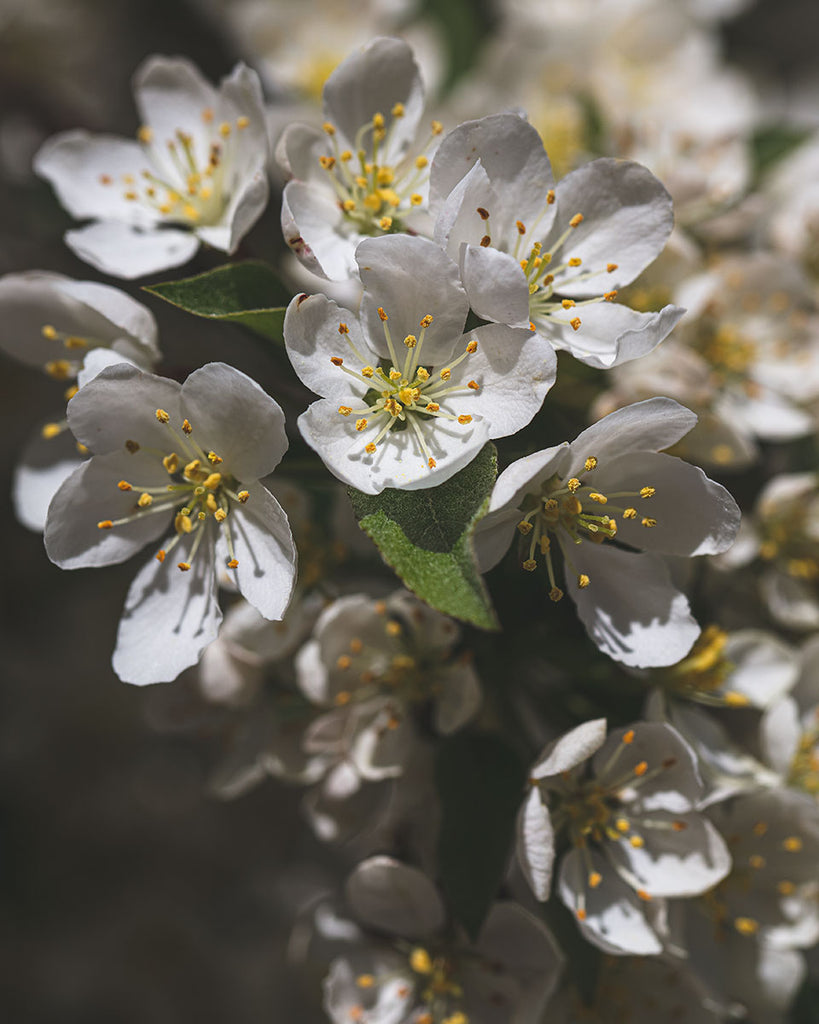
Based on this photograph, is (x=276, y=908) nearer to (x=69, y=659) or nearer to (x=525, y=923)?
(x=69, y=659)

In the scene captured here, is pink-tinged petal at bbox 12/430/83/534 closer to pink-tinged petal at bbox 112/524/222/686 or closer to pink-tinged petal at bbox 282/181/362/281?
pink-tinged petal at bbox 112/524/222/686

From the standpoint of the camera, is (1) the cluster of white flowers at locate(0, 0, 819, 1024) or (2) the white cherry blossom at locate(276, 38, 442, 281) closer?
(1) the cluster of white flowers at locate(0, 0, 819, 1024)

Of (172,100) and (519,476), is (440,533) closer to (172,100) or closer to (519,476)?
(519,476)

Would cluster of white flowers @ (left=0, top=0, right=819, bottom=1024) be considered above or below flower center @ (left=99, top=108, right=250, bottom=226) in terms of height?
below

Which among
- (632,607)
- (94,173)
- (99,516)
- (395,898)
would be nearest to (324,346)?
(99,516)

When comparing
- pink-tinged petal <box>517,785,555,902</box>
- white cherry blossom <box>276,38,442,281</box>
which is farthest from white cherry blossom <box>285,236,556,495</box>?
pink-tinged petal <box>517,785,555,902</box>

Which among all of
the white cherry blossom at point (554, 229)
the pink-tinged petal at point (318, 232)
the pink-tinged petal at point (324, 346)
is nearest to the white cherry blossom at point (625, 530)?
the white cherry blossom at point (554, 229)
